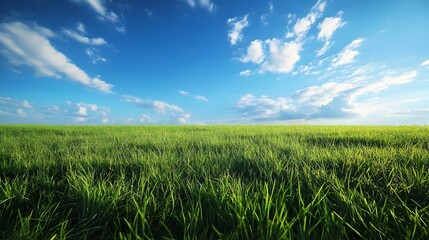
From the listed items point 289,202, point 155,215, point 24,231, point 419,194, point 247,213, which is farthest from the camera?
point 419,194

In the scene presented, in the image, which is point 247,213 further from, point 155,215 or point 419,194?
point 419,194

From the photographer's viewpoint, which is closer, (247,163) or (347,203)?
(347,203)

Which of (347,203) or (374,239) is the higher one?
(347,203)

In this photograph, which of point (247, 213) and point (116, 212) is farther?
point (116, 212)

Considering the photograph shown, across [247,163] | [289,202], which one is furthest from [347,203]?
[247,163]

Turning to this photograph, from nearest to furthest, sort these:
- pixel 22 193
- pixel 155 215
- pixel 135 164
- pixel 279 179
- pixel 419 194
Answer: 1. pixel 155 215
2. pixel 419 194
3. pixel 22 193
4. pixel 279 179
5. pixel 135 164

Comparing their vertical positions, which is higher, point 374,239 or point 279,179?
point 279,179

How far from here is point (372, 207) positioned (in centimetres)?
174

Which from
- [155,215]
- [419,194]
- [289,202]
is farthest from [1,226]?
[419,194]

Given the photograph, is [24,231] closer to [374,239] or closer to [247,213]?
[247,213]

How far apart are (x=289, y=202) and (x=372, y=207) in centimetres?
59

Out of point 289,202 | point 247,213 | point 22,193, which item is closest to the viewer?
point 247,213

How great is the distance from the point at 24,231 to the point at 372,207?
2.38 meters

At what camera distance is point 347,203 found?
175 cm
